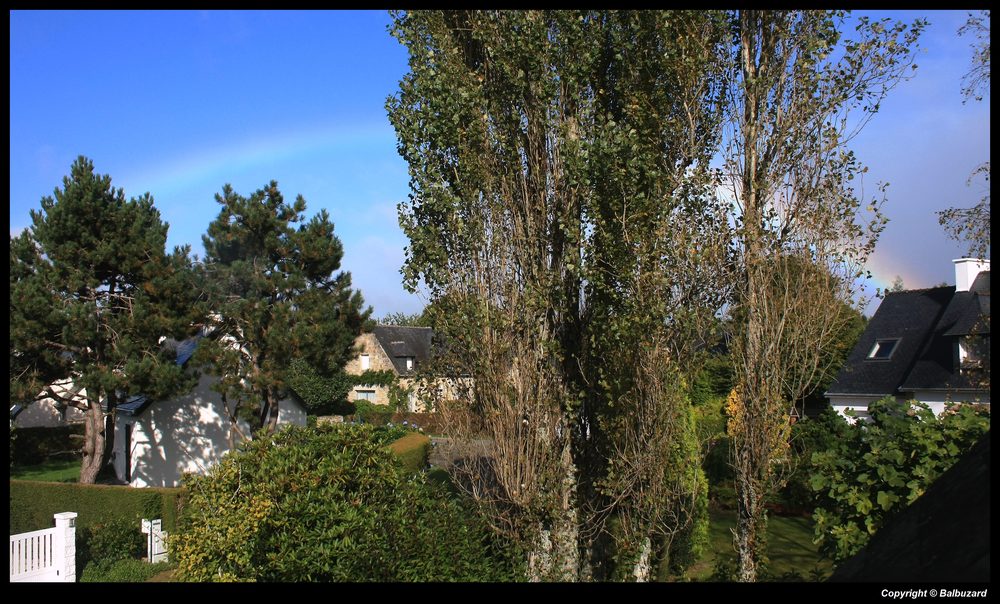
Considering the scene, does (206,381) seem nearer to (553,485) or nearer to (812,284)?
(553,485)

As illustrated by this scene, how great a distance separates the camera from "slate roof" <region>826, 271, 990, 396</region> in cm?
2228

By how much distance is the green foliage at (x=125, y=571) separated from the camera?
13.5m

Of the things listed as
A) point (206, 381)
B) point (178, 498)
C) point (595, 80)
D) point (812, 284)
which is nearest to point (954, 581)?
point (812, 284)

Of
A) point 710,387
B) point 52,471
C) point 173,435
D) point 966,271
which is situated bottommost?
point 52,471

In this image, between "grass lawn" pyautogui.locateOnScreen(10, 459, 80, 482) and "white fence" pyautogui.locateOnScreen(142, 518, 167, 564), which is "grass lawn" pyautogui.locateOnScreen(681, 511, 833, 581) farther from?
"grass lawn" pyautogui.locateOnScreen(10, 459, 80, 482)

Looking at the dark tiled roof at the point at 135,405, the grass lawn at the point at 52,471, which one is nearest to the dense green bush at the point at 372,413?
the grass lawn at the point at 52,471

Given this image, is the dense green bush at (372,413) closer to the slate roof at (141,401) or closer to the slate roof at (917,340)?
the slate roof at (141,401)

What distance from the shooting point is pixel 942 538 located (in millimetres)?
2619

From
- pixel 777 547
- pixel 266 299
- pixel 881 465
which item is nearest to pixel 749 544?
pixel 881 465

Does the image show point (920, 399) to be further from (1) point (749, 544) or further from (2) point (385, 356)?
(2) point (385, 356)

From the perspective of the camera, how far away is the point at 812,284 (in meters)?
8.55

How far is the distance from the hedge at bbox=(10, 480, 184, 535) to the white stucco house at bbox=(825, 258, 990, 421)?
744 inches

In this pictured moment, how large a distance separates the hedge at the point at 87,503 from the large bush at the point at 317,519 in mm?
8023

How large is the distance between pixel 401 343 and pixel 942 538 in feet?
164
